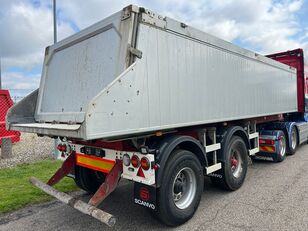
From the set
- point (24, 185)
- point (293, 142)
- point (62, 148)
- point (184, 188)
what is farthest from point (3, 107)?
point (293, 142)

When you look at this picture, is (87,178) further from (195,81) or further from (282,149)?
(282,149)

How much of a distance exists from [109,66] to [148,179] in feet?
5.07

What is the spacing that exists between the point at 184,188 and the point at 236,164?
75.2 inches

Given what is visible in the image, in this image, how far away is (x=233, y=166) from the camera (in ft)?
18.9

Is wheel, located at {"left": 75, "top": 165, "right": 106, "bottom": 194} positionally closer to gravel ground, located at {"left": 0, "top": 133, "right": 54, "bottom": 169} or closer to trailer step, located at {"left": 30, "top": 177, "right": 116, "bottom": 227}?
trailer step, located at {"left": 30, "top": 177, "right": 116, "bottom": 227}

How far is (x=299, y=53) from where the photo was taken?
386 inches

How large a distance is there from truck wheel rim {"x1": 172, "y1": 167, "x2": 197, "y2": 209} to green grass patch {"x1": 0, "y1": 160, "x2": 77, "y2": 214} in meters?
2.48

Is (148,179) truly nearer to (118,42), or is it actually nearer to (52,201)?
(118,42)

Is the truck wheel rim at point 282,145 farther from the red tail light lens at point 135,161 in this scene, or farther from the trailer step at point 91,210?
the trailer step at point 91,210

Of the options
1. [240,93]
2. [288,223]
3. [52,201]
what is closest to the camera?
[288,223]

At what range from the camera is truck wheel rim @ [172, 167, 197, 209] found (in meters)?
4.18

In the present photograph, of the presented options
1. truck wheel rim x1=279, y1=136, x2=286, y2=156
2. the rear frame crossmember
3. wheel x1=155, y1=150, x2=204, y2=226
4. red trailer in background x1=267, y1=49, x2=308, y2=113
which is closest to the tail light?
the rear frame crossmember

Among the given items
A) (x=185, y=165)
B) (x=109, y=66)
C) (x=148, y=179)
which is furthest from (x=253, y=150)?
(x=109, y=66)

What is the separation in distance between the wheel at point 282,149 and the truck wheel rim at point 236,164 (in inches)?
100
